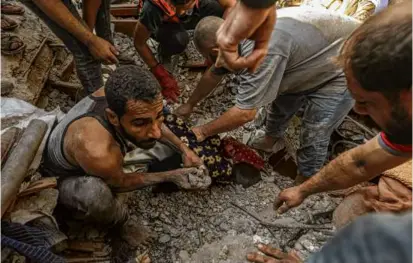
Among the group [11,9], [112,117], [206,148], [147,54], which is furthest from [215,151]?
[11,9]

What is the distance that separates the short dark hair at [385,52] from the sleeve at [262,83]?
1.08 m

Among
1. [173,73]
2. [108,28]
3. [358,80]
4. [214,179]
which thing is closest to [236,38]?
[358,80]

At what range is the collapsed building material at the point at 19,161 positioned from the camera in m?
2.01

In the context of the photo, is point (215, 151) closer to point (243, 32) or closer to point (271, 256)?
point (271, 256)

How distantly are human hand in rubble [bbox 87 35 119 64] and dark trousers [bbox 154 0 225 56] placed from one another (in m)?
1.01

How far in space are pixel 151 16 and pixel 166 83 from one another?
739 mm

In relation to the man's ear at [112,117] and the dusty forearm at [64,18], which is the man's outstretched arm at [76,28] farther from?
the man's ear at [112,117]

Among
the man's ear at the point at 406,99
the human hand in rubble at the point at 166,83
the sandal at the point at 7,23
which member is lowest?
the human hand in rubble at the point at 166,83

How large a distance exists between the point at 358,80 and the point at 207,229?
189cm

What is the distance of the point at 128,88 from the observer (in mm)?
2461

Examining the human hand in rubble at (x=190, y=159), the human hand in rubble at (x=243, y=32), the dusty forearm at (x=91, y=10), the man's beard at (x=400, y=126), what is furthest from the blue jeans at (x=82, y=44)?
the man's beard at (x=400, y=126)

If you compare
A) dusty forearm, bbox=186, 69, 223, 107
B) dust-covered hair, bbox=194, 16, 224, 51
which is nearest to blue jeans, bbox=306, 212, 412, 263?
dust-covered hair, bbox=194, 16, 224, 51

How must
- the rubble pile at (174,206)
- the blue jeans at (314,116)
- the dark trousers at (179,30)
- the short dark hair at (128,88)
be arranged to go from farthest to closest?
the dark trousers at (179,30) < the blue jeans at (314,116) < the rubble pile at (174,206) < the short dark hair at (128,88)

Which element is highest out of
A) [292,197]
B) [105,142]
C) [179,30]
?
[105,142]
